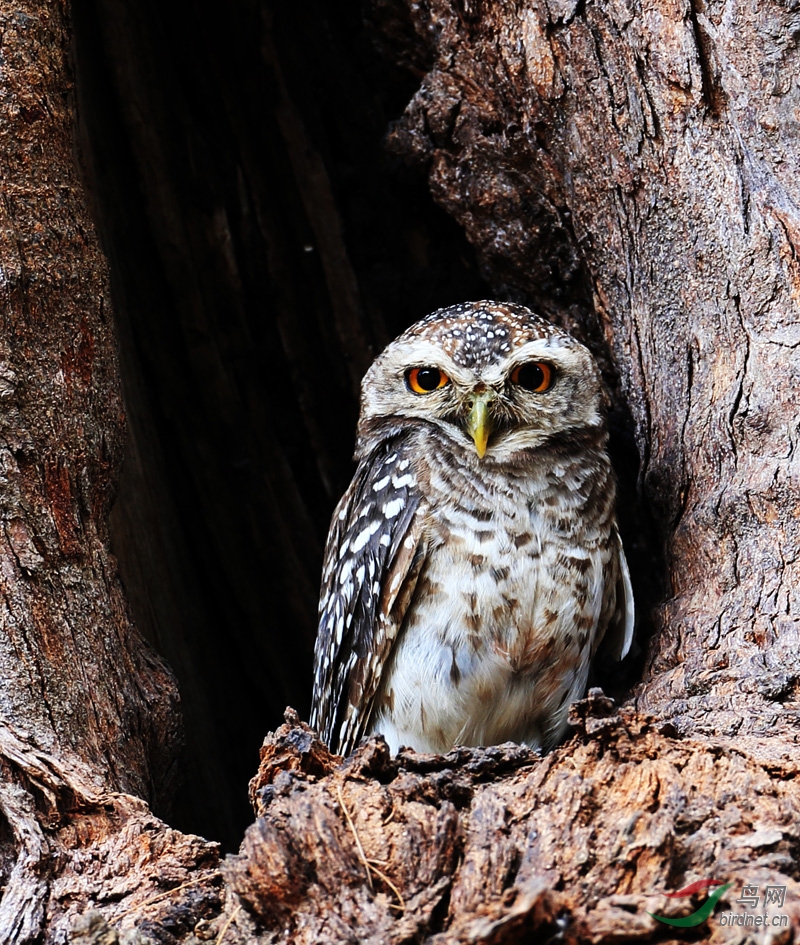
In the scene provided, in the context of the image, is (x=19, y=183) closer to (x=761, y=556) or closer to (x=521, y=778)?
(x=521, y=778)

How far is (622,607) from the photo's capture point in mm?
2971

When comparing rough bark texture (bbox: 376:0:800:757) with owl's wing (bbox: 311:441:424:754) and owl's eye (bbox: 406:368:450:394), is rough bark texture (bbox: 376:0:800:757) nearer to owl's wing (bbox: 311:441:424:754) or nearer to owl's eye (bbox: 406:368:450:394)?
owl's eye (bbox: 406:368:450:394)

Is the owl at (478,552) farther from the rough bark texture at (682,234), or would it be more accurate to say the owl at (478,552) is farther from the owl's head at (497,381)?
the rough bark texture at (682,234)

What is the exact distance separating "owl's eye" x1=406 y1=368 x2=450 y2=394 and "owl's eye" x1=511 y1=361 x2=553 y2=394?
A: 8.5 inches

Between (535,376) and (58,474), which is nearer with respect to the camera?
(58,474)

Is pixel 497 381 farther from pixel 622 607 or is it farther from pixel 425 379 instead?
pixel 622 607

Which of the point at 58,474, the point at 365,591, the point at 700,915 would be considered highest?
the point at 58,474

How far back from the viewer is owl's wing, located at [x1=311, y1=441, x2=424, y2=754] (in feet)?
9.16

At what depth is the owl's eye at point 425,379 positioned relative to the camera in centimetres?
292

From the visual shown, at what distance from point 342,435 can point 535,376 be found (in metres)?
1.13

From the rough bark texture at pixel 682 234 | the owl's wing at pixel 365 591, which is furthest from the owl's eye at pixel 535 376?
the owl's wing at pixel 365 591

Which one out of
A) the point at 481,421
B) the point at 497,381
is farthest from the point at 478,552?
the point at 497,381

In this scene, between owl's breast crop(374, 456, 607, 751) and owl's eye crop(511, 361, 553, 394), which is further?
owl's eye crop(511, 361, 553, 394)

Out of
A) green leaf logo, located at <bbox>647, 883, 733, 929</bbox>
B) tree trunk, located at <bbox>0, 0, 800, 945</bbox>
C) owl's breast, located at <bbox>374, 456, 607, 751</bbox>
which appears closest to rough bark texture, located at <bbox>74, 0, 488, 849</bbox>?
tree trunk, located at <bbox>0, 0, 800, 945</bbox>
